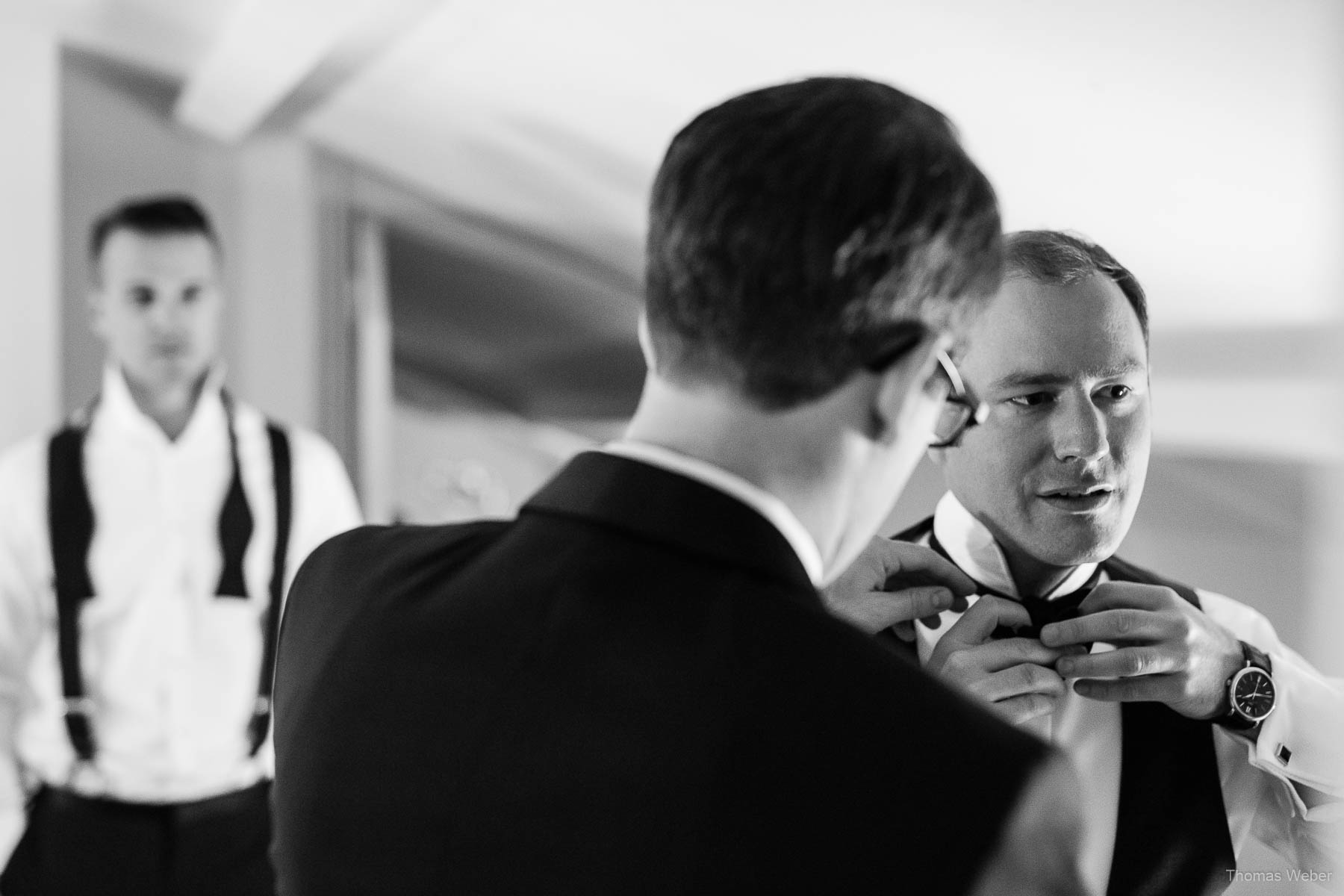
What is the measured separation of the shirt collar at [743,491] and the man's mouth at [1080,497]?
38cm

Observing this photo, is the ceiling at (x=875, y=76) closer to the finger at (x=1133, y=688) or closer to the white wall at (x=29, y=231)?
the white wall at (x=29, y=231)

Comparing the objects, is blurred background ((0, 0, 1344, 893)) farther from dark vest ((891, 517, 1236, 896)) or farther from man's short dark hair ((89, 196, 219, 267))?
dark vest ((891, 517, 1236, 896))

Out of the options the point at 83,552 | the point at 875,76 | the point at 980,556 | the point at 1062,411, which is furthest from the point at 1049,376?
the point at 83,552

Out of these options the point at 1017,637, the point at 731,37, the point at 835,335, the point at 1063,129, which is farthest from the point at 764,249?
the point at 731,37

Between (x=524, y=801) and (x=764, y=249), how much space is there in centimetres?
29

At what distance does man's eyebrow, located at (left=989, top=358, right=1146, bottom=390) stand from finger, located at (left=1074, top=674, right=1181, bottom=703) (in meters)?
0.22

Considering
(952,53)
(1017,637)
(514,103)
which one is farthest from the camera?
(514,103)

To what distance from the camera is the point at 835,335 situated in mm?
681

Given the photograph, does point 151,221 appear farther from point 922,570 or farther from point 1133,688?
point 1133,688

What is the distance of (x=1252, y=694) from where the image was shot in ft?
3.24

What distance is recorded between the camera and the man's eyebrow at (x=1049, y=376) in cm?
102

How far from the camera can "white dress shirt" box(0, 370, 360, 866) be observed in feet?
8.95

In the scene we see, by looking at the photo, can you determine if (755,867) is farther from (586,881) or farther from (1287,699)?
(1287,699)

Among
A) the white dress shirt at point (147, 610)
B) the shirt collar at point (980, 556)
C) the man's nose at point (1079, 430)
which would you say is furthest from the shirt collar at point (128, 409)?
the man's nose at point (1079, 430)
